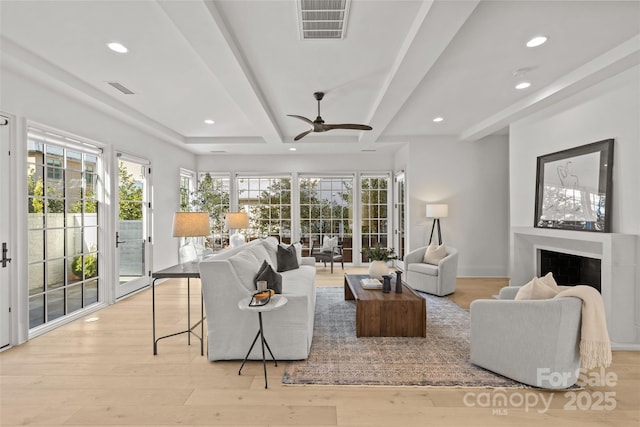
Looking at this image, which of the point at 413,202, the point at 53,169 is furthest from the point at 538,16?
the point at 53,169

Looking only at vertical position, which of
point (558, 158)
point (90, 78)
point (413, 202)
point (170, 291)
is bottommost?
point (170, 291)

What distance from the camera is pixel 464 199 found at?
20.8 ft

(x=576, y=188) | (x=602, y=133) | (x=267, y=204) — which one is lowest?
Result: (x=267, y=204)

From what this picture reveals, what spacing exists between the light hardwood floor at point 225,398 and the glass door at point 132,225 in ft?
6.66

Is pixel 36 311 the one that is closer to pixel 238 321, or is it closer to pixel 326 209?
pixel 238 321

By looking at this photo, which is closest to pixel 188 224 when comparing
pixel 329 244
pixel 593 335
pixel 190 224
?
pixel 190 224

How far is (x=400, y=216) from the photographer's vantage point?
733 centimetres

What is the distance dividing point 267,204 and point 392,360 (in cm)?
554

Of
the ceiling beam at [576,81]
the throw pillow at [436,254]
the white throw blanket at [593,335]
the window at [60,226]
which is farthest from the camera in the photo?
the throw pillow at [436,254]

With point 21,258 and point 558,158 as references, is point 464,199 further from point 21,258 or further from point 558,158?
point 21,258

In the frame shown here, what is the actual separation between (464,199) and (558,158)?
2.19 meters

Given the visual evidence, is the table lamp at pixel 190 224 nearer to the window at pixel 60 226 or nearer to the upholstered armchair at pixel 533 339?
the window at pixel 60 226

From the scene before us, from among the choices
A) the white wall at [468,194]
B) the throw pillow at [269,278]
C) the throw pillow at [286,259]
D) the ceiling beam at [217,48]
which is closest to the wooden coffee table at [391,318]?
the throw pillow at [269,278]

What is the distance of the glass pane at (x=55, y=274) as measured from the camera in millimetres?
3770
